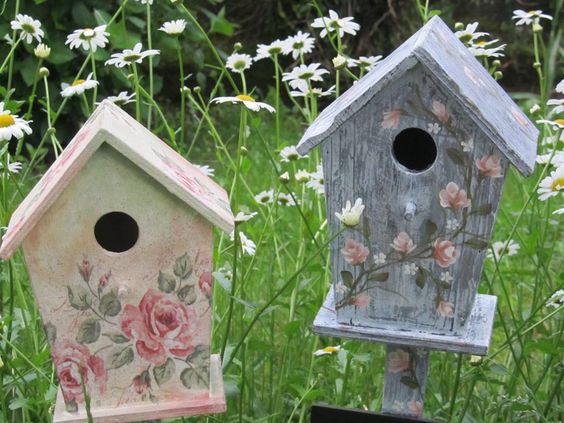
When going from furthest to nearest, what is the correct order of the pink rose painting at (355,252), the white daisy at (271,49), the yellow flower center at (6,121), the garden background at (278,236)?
the white daisy at (271,49) → the garden background at (278,236) → the yellow flower center at (6,121) → the pink rose painting at (355,252)

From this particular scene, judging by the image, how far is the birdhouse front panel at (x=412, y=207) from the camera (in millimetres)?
1975

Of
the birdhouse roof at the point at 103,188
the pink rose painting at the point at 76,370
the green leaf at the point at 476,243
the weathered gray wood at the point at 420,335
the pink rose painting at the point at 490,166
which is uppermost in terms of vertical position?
the pink rose painting at the point at 490,166

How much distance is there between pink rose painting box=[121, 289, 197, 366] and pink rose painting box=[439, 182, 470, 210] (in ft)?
1.57

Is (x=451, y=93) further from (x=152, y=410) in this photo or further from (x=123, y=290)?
(x=152, y=410)

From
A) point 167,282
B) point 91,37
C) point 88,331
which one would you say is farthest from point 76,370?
point 91,37

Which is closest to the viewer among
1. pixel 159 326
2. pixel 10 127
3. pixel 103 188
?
pixel 103 188

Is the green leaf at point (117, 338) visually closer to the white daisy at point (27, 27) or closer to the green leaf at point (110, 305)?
the green leaf at point (110, 305)

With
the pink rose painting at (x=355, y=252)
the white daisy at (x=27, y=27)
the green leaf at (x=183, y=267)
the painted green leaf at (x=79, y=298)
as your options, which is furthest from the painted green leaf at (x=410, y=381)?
the white daisy at (x=27, y=27)

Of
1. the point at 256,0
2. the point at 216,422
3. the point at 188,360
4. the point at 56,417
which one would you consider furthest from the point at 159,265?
the point at 256,0

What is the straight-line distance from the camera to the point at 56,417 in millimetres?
2023

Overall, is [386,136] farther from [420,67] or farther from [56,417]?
[56,417]

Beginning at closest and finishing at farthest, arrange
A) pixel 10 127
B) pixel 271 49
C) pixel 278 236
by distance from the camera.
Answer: pixel 10 127, pixel 271 49, pixel 278 236

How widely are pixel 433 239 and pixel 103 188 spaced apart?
58cm

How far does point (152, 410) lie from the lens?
6.66 feet
